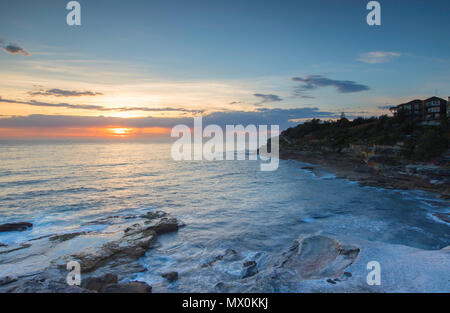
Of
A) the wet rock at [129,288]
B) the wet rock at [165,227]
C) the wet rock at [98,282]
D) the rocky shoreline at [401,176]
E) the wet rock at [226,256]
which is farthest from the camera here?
the rocky shoreline at [401,176]

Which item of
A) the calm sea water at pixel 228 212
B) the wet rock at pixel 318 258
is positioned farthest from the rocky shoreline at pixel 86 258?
the wet rock at pixel 318 258

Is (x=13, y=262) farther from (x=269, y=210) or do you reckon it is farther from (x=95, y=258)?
(x=269, y=210)

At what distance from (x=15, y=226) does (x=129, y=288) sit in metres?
13.3

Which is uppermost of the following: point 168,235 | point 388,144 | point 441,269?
point 388,144

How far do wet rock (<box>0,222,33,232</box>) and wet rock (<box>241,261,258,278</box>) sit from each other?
51.2 ft

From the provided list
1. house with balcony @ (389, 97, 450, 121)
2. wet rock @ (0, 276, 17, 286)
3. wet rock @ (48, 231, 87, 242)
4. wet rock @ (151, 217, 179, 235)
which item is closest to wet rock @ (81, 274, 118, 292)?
wet rock @ (0, 276, 17, 286)

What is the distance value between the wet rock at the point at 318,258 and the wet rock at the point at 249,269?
1.17m

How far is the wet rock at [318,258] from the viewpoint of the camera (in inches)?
347

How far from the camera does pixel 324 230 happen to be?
15.3m

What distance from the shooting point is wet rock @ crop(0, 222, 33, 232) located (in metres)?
15.7

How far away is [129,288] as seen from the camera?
8.41 m

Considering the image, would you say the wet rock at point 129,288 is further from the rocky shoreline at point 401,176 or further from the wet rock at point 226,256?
the rocky shoreline at point 401,176

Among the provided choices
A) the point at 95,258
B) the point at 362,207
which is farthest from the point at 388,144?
the point at 95,258
